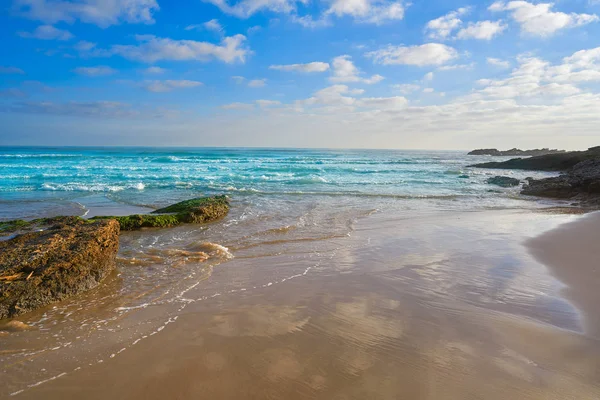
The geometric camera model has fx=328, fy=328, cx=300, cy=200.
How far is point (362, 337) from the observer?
3377 mm

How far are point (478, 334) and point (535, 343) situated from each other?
51cm

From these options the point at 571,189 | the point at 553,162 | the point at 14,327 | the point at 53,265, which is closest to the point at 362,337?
the point at 14,327

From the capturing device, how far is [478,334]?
3.42 metres

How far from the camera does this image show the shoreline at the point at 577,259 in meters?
4.15

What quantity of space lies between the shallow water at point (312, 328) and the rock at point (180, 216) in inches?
52.4

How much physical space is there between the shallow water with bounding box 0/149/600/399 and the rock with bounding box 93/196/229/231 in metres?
1.33

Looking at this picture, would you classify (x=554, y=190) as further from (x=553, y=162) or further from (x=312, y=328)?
(x=553, y=162)

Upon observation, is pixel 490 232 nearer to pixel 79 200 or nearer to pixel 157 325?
pixel 157 325

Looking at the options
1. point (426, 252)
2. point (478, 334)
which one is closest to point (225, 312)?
point (478, 334)

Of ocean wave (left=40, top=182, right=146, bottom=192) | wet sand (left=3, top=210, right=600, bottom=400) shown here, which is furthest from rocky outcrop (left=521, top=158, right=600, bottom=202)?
ocean wave (left=40, top=182, right=146, bottom=192)

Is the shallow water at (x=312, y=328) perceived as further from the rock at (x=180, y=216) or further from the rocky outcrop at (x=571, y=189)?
the rocky outcrop at (x=571, y=189)

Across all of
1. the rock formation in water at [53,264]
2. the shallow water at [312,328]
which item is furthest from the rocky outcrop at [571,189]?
the rock formation in water at [53,264]

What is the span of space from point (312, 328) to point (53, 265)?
3500 millimetres

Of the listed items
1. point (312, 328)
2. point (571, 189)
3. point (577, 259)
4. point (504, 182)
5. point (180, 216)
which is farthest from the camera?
point (504, 182)
